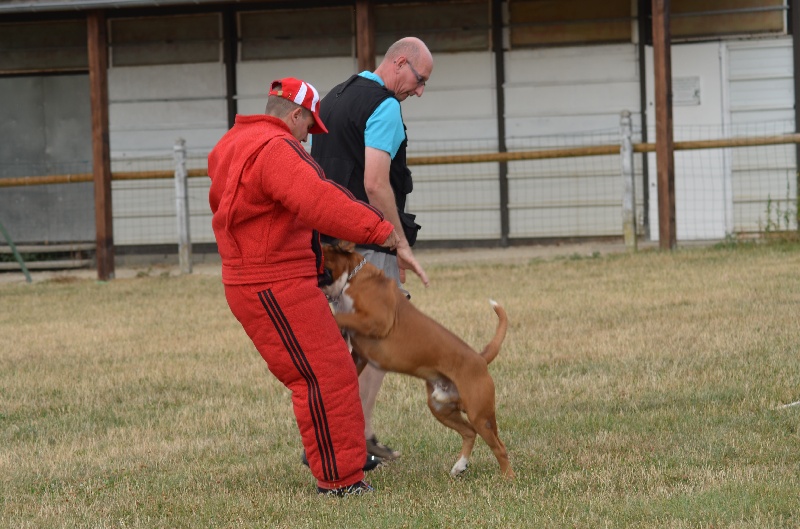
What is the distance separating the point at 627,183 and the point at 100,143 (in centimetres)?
618

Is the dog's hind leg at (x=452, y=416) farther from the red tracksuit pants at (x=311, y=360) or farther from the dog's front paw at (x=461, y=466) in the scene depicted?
the red tracksuit pants at (x=311, y=360)

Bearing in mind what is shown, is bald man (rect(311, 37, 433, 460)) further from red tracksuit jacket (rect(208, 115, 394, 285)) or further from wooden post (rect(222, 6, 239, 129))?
wooden post (rect(222, 6, 239, 129))

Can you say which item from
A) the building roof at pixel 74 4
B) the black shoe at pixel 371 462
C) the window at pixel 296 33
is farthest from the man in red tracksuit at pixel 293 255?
the window at pixel 296 33

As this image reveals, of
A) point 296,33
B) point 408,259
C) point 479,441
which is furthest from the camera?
point 296,33

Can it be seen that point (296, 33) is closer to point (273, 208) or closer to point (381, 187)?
point (381, 187)

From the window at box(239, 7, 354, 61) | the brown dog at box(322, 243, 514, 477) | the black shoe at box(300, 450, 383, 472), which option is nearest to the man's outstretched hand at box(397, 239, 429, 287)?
the brown dog at box(322, 243, 514, 477)

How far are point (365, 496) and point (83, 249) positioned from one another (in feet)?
41.8

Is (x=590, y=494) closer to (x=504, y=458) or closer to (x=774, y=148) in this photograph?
(x=504, y=458)

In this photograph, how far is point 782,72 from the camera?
15641 millimetres

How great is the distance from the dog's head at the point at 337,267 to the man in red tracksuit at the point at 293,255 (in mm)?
56

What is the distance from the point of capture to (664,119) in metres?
14.1

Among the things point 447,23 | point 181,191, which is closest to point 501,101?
point 447,23

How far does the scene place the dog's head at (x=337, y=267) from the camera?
504cm

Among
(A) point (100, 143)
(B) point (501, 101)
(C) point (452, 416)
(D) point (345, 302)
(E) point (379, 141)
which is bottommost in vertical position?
(C) point (452, 416)
